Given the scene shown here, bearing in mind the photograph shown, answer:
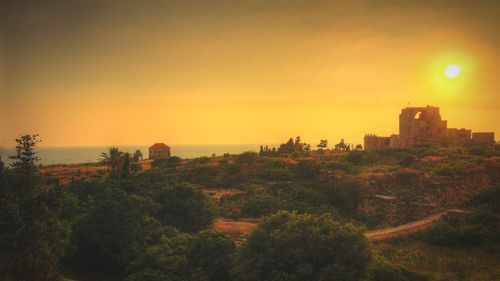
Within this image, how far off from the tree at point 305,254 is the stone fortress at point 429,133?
130 feet

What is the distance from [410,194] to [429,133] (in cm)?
2646

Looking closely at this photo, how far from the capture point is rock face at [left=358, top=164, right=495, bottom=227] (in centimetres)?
3222

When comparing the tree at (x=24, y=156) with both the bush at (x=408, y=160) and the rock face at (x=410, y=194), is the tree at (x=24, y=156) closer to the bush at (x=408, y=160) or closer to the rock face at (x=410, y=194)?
the rock face at (x=410, y=194)

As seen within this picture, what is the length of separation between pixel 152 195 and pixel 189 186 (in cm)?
290

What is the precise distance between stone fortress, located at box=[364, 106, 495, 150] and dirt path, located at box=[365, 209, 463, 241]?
27.1 m

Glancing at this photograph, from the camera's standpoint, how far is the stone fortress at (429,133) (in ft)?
186

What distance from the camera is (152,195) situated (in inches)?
1294

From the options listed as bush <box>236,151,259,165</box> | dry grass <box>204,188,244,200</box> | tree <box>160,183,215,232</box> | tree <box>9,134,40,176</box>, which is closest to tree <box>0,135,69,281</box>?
tree <box>9,134,40,176</box>

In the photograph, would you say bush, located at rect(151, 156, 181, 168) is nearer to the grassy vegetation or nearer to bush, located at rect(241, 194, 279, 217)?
bush, located at rect(241, 194, 279, 217)

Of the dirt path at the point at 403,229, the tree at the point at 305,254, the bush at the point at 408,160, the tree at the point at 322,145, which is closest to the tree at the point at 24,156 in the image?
the tree at the point at 305,254

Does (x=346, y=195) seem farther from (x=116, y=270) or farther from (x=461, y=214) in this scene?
(x=116, y=270)

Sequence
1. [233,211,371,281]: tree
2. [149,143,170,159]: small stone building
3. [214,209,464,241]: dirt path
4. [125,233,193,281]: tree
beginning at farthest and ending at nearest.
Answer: [149,143,170,159]: small stone building
[214,209,464,241]: dirt path
[125,233,193,281]: tree
[233,211,371,281]: tree

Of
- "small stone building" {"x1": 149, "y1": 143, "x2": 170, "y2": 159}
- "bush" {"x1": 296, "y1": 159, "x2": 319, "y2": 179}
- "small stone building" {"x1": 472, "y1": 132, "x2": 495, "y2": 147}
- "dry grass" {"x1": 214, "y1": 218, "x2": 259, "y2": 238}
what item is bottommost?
"dry grass" {"x1": 214, "y1": 218, "x2": 259, "y2": 238}

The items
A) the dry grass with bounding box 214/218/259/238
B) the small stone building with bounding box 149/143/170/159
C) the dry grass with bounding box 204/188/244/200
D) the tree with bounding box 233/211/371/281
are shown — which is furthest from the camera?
the small stone building with bounding box 149/143/170/159
